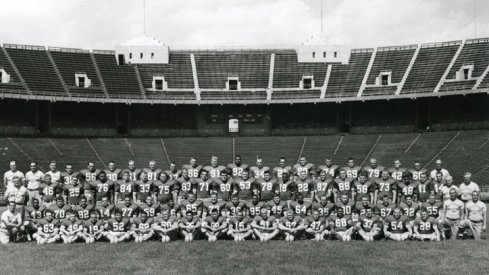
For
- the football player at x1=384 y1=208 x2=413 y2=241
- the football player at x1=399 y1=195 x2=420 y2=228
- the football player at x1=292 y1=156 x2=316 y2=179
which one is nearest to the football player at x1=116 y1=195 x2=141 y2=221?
the football player at x1=292 y1=156 x2=316 y2=179

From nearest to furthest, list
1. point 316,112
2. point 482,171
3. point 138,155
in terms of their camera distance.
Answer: point 482,171, point 138,155, point 316,112

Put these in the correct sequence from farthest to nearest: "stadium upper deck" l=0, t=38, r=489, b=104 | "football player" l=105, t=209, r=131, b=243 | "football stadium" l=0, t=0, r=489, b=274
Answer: "stadium upper deck" l=0, t=38, r=489, b=104 < "football player" l=105, t=209, r=131, b=243 < "football stadium" l=0, t=0, r=489, b=274

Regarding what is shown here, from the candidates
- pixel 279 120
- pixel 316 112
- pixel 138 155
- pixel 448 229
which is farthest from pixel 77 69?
pixel 448 229

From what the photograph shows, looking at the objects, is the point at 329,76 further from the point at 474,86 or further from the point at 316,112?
the point at 474,86

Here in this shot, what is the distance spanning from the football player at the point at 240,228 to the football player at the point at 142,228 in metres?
2.06

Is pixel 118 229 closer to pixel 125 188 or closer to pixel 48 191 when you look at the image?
pixel 125 188

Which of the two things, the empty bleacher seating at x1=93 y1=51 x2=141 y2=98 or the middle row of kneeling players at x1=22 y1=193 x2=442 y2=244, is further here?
the empty bleacher seating at x1=93 y1=51 x2=141 y2=98

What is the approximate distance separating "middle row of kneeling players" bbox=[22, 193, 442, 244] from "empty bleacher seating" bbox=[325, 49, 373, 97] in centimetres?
2318

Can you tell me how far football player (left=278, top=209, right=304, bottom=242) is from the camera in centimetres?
1329

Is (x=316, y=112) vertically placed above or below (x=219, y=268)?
above

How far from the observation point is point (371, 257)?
35.7 ft

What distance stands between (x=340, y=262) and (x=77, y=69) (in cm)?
3138

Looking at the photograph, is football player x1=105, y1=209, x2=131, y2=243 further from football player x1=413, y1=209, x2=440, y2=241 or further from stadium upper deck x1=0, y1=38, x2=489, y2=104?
stadium upper deck x1=0, y1=38, x2=489, y2=104

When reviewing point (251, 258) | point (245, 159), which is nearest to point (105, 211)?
point (251, 258)
